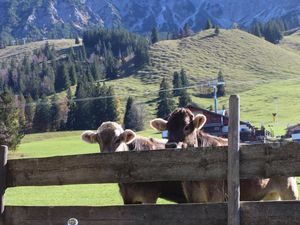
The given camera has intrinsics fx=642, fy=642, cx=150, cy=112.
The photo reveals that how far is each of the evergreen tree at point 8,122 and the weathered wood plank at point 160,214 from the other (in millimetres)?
85479

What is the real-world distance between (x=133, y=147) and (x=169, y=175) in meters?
4.83

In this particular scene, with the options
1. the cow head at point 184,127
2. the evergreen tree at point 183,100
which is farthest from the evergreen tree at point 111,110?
the cow head at point 184,127

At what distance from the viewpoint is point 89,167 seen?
8.27 m

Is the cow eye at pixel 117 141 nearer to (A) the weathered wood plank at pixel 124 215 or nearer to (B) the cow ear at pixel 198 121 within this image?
(B) the cow ear at pixel 198 121

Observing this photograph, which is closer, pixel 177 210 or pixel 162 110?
pixel 177 210

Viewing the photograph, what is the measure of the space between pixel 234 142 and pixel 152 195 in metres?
3.72

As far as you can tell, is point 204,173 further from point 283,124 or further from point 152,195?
point 283,124

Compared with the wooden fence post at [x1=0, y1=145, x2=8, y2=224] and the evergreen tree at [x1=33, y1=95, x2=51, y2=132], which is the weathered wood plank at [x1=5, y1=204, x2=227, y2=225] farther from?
the evergreen tree at [x1=33, y1=95, x2=51, y2=132]

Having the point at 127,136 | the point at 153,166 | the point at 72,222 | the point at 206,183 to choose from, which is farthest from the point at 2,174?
the point at 127,136

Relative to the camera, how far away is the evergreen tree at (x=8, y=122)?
9425cm

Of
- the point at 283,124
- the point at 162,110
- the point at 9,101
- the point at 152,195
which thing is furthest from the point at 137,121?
the point at 152,195

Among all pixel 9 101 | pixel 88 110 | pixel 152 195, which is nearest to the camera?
pixel 152 195

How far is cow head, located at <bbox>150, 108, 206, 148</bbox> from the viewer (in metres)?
10.8

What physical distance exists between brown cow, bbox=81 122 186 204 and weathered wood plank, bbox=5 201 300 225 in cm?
239
